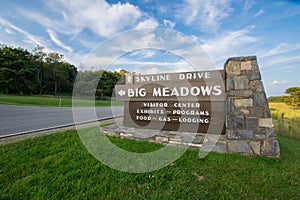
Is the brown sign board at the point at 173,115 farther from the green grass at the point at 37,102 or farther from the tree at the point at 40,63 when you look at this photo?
the tree at the point at 40,63

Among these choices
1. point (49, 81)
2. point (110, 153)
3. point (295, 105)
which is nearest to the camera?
point (110, 153)

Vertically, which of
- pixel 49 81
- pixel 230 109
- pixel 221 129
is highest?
pixel 49 81

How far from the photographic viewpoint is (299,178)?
2070 millimetres

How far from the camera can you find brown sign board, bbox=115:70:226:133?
329cm

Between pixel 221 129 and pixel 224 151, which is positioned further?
pixel 221 129

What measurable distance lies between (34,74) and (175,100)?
131ft

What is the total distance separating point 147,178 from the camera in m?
2.10

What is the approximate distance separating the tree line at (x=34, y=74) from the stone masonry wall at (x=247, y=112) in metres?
22.1

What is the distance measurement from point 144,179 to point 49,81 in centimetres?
4268

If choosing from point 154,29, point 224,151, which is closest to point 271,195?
point 224,151

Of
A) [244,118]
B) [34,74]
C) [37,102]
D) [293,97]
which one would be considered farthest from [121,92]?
[34,74]

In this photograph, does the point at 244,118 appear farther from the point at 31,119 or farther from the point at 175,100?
the point at 31,119

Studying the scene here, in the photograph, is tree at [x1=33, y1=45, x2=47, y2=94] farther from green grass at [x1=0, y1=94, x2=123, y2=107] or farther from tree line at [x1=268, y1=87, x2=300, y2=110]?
tree line at [x1=268, y1=87, x2=300, y2=110]

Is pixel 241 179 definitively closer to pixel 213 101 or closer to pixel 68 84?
pixel 213 101
